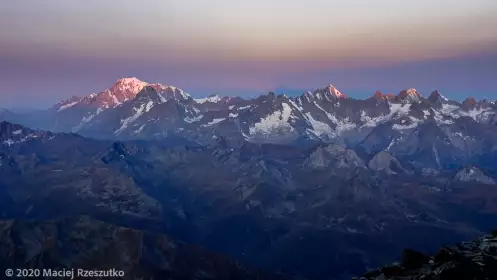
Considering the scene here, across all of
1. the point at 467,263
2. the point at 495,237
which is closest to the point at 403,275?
the point at 467,263

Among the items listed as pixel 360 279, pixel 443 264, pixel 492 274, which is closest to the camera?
pixel 492 274

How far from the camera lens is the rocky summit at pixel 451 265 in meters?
58.1

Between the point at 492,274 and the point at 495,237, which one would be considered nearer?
the point at 492,274

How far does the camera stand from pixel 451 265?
2339 inches

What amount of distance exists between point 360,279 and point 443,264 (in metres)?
10.4

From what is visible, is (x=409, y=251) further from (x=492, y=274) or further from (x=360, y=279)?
(x=492, y=274)

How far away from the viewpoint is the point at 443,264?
61062 mm

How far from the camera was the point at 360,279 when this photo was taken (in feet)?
216

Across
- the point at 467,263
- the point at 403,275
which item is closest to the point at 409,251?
the point at 403,275

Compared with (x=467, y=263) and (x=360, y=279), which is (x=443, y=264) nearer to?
(x=467, y=263)

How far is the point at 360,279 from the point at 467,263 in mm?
13205

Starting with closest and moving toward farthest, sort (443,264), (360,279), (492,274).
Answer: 1. (492,274)
2. (443,264)
3. (360,279)

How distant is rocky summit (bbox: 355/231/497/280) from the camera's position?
5809 centimetres

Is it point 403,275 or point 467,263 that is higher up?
point 467,263
